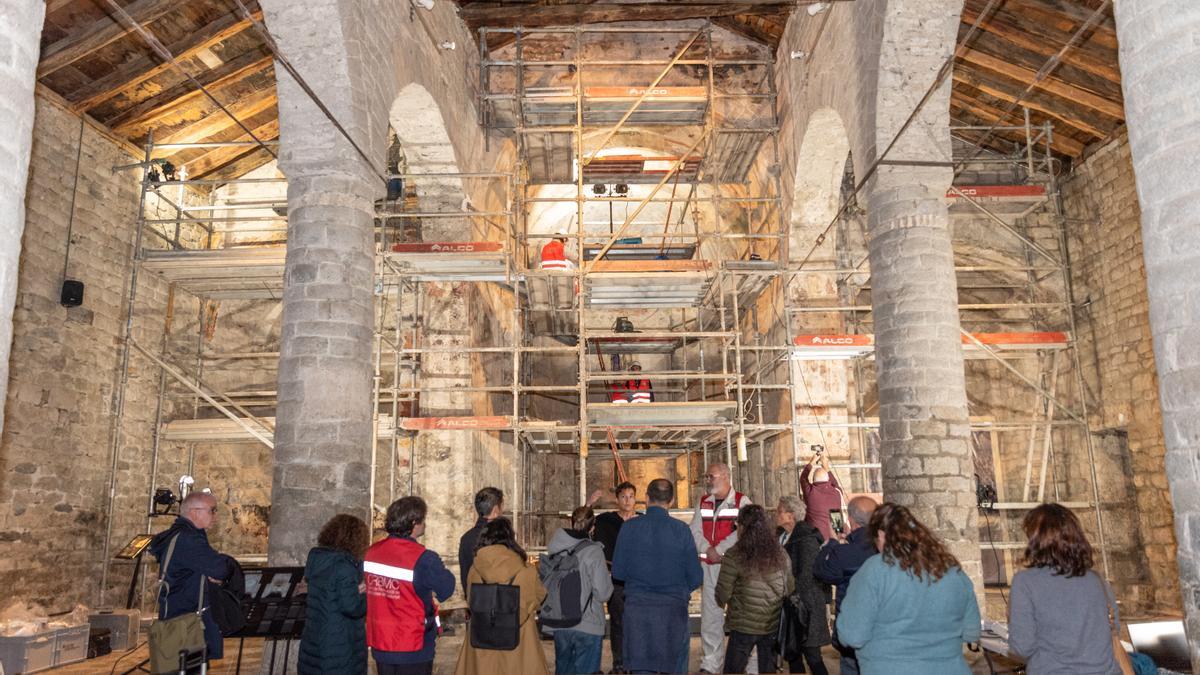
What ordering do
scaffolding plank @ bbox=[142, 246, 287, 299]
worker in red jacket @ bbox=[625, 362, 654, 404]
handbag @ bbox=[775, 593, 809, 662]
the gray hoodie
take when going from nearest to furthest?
the gray hoodie → handbag @ bbox=[775, 593, 809, 662] → scaffolding plank @ bbox=[142, 246, 287, 299] → worker in red jacket @ bbox=[625, 362, 654, 404]

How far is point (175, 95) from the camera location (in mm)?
10930

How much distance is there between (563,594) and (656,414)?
19.5 feet

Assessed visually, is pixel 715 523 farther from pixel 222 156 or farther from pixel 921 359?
pixel 222 156

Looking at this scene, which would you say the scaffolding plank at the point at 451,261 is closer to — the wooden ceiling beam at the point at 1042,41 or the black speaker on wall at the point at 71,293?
the black speaker on wall at the point at 71,293

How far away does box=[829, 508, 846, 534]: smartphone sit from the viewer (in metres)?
6.80

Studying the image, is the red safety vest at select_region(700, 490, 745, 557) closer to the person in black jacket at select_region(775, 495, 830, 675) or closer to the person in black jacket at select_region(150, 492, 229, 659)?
the person in black jacket at select_region(775, 495, 830, 675)

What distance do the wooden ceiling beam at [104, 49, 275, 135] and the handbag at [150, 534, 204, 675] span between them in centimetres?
812

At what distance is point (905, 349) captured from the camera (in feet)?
24.8

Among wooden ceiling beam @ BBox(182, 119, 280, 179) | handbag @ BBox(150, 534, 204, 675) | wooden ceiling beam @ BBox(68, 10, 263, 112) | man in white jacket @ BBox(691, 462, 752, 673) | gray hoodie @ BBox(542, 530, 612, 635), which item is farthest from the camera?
wooden ceiling beam @ BBox(182, 119, 280, 179)

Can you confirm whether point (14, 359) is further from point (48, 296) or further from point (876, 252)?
point (876, 252)

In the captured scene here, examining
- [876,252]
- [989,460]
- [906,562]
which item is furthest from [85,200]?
[989,460]

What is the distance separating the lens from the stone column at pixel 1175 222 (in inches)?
131

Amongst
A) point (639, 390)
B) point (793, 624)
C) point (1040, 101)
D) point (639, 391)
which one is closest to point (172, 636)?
point (793, 624)

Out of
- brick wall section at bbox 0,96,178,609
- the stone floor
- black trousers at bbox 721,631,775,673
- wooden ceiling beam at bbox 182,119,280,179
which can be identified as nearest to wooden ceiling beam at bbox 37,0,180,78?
brick wall section at bbox 0,96,178,609
